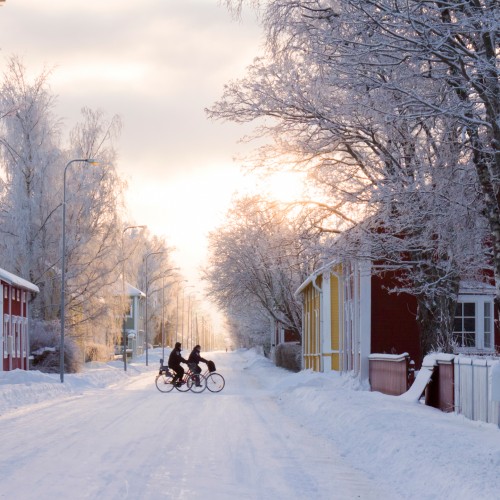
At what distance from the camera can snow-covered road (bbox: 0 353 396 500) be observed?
389 inches

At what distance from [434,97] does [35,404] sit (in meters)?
15.7

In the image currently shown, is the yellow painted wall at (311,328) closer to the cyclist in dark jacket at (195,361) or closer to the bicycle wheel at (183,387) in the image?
the bicycle wheel at (183,387)

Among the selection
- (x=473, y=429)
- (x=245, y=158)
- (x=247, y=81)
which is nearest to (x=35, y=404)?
(x=245, y=158)

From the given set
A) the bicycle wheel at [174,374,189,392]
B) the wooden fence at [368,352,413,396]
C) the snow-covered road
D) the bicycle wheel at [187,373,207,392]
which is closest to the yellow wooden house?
the wooden fence at [368,352,413,396]

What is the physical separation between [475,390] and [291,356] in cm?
3972

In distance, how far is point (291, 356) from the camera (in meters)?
56.3

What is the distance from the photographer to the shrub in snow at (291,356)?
2153 inches

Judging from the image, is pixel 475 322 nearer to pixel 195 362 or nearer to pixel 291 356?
pixel 195 362

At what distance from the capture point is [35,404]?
85.0 ft

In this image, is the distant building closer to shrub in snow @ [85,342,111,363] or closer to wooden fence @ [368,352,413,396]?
shrub in snow @ [85,342,111,363]

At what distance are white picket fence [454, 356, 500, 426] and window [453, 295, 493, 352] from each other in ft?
39.5

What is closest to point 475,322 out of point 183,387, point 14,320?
point 183,387

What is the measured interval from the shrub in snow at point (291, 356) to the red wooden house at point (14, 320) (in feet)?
51.6

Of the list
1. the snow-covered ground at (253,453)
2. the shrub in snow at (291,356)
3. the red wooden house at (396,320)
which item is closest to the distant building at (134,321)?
the shrub in snow at (291,356)
